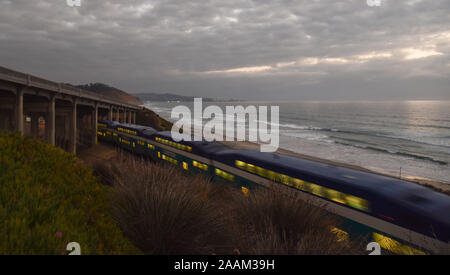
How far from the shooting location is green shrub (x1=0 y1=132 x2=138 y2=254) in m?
3.13

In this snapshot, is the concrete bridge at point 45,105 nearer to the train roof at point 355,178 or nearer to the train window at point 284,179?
the train roof at point 355,178

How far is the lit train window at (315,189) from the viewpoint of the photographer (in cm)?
830

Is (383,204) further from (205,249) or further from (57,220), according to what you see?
(57,220)

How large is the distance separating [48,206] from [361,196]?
8.62m

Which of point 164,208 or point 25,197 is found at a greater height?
point 25,197

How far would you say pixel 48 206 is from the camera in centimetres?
380

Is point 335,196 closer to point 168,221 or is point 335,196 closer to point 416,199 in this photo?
point 416,199

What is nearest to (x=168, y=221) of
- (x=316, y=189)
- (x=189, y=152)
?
(x=316, y=189)

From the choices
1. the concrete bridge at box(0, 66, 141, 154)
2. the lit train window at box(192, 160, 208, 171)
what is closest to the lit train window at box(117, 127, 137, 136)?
the concrete bridge at box(0, 66, 141, 154)

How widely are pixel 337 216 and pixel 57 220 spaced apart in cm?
842

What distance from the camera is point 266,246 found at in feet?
15.0

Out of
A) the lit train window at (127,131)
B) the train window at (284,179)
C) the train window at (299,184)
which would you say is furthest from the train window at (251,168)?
the lit train window at (127,131)

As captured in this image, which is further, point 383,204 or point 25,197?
point 383,204

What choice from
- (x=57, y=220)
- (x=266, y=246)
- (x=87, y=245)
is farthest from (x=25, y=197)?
(x=266, y=246)
